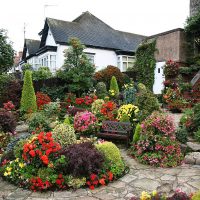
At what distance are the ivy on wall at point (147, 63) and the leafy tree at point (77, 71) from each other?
4.40 metres

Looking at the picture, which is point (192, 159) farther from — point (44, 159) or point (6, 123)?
point (6, 123)

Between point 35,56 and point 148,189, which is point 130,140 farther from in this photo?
point 35,56

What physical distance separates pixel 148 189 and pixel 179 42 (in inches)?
559

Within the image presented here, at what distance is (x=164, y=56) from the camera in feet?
62.0

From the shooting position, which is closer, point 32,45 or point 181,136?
point 181,136

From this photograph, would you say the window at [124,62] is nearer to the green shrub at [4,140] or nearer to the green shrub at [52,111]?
the green shrub at [52,111]

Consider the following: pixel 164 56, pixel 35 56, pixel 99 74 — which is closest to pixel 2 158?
pixel 99 74

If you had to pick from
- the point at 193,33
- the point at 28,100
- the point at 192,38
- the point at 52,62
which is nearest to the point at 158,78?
the point at 192,38

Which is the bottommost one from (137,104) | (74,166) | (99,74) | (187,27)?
(74,166)

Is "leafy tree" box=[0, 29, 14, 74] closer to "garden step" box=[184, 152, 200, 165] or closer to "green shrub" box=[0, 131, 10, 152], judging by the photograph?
"green shrub" box=[0, 131, 10, 152]

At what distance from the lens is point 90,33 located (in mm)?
27078

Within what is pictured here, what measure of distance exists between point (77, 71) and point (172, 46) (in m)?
6.71

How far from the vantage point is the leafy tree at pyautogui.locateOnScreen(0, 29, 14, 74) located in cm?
1738

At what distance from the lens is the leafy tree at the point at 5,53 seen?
57.0 ft
